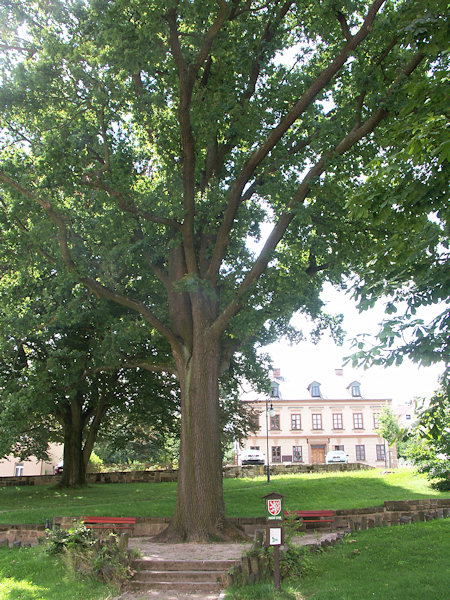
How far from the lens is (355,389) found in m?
57.6

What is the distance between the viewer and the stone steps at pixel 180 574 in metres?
9.23

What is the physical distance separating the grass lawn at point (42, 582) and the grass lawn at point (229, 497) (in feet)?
17.1

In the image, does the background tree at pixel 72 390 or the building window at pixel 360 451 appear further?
the building window at pixel 360 451

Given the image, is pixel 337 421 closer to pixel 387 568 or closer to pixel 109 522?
pixel 109 522

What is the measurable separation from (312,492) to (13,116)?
1717cm

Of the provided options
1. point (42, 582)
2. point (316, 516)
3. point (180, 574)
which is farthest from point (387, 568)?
point (42, 582)

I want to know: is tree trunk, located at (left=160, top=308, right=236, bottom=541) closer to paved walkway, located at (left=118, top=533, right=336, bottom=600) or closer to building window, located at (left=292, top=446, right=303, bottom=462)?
paved walkway, located at (left=118, top=533, right=336, bottom=600)

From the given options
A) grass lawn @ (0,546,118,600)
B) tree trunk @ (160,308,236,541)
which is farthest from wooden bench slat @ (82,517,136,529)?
grass lawn @ (0,546,118,600)

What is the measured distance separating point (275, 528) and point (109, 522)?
5.96 metres

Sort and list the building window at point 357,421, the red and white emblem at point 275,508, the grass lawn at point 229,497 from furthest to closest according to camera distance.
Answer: the building window at point 357,421 → the grass lawn at point 229,497 → the red and white emblem at point 275,508

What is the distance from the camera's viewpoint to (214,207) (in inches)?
571

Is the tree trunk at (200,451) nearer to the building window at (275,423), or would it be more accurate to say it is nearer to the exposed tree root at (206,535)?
the exposed tree root at (206,535)

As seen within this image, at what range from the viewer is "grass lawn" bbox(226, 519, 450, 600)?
308 inches

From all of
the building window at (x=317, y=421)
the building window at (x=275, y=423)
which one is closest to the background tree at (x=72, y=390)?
the building window at (x=275, y=423)
